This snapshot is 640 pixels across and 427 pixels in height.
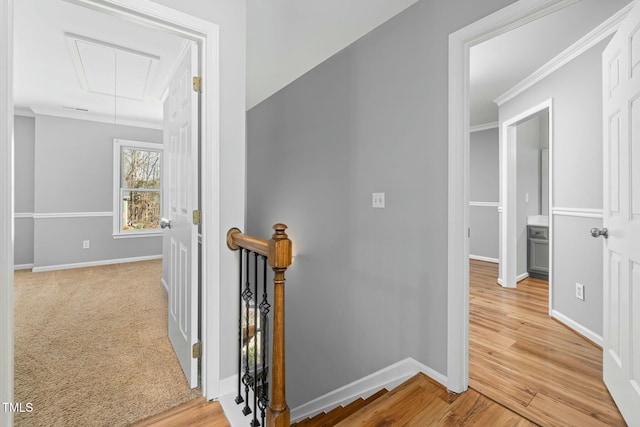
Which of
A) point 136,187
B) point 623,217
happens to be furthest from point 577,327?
point 136,187

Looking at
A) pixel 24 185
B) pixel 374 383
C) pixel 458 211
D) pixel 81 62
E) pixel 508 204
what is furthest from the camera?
pixel 24 185

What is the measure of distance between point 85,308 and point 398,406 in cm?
307

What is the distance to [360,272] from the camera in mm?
2428

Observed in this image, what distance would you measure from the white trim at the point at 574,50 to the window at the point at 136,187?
5.50m

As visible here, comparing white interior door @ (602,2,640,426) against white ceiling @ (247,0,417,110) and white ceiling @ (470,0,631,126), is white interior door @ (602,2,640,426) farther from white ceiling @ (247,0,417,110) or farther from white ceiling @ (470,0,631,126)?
white ceiling @ (247,0,417,110)

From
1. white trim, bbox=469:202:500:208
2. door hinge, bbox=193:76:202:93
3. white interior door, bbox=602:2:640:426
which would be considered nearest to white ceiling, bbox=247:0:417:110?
door hinge, bbox=193:76:202:93

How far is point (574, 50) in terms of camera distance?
258cm

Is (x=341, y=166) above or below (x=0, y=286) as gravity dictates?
above

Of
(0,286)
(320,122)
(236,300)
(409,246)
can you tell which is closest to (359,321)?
(409,246)

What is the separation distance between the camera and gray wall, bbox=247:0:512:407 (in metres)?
1.84

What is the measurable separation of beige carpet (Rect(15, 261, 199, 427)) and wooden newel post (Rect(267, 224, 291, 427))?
0.68 metres

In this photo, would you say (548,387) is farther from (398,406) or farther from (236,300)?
(236,300)

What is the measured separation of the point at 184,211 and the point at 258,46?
1741mm

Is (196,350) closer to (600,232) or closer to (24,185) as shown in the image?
(600,232)
